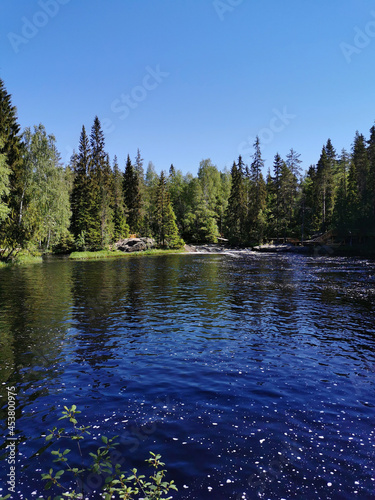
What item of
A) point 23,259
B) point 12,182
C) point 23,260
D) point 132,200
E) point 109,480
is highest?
point 132,200

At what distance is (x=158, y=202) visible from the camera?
286ft

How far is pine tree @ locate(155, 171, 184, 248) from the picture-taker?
85.9 metres

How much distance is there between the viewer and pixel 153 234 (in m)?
96.8

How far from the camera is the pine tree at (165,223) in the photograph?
282ft

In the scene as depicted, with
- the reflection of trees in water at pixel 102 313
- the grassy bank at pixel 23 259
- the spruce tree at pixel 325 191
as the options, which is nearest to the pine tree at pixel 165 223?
the grassy bank at pixel 23 259

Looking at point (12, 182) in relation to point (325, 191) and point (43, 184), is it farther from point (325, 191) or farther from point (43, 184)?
point (325, 191)

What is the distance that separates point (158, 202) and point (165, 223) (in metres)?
6.45

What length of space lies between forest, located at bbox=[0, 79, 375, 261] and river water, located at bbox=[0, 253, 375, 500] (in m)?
30.5

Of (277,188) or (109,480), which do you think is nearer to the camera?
(109,480)

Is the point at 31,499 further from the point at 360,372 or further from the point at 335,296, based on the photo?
the point at 335,296

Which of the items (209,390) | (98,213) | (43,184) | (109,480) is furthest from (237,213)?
(109,480)

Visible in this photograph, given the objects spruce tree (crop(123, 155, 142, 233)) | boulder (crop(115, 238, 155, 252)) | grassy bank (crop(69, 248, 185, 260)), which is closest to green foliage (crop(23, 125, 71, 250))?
grassy bank (crop(69, 248, 185, 260))

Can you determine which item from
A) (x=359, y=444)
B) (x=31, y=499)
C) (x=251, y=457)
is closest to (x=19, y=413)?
(x=31, y=499)

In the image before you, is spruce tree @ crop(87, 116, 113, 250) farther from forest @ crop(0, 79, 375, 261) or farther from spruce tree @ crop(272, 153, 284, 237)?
spruce tree @ crop(272, 153, 284, 237)
